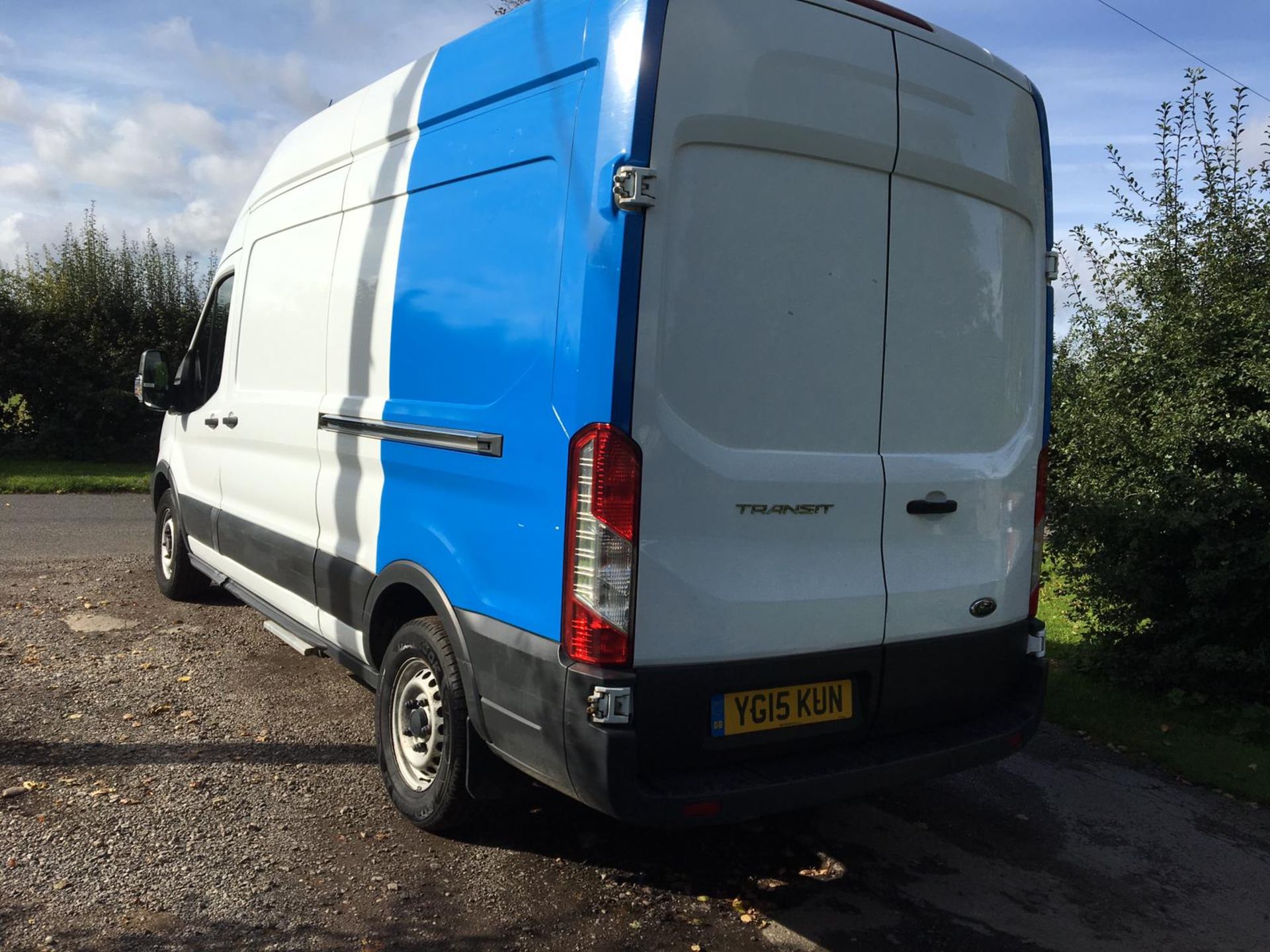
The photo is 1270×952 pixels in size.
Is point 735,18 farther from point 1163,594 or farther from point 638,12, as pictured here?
point 1163,594

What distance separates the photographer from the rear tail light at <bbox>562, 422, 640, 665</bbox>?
118 inches

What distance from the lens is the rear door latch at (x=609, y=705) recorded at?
300 centimetres

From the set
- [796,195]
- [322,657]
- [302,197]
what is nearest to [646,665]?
[796,195]

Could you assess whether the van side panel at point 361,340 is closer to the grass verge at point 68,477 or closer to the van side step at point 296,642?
the van side step at point 296,642

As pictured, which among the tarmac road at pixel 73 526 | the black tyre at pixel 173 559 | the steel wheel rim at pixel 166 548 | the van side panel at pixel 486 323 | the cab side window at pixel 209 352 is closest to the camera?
the van side panel at pixel 486 323

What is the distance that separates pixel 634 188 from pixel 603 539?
0.97 metres

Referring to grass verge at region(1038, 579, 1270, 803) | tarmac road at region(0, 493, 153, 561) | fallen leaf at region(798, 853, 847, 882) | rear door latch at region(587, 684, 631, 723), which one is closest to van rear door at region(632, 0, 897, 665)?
rear door latch at region(587, 684, 631, 723)

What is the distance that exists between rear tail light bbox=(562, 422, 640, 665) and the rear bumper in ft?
0.35

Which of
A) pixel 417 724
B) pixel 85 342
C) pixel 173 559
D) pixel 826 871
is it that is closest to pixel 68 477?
pixel 85 342

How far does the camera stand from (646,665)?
10.0ft

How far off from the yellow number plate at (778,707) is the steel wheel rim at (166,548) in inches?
210

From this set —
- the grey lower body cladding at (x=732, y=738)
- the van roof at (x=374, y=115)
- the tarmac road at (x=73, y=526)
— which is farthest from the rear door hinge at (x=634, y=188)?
the tarmac road at (x=73, y=526)

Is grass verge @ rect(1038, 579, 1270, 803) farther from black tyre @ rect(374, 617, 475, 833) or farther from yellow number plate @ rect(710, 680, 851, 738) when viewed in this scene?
black tyre @ rect(374, 617, 475, 833)

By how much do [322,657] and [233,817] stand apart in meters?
2.19
